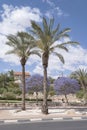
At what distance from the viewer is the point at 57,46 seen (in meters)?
33.6

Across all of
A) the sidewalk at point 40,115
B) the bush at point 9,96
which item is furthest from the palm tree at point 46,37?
the bush at point 9,96

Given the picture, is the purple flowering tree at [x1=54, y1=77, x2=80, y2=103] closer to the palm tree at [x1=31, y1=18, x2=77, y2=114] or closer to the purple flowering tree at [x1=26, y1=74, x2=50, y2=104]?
the purple flowering tree at [x1=26, y1=74, x2=50, y2=104]

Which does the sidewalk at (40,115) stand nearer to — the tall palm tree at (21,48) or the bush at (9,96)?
the tall palm tree at (21,48)

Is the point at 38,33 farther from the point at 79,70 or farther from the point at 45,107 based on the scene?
the point at 79,70

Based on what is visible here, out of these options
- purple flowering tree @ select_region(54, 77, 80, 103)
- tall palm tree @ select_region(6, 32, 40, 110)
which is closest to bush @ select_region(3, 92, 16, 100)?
purple flowering tree @ select_region(54, 77, 80, 103)

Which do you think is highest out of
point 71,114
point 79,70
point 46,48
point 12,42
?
point 79,70

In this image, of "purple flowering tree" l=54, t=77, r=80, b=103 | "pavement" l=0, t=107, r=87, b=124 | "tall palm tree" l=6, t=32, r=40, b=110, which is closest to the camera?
"pavement" l=0, t=107, r=87, b=124

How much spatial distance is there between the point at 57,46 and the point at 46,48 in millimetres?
1355

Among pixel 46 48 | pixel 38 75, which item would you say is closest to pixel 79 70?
pixel 38 75

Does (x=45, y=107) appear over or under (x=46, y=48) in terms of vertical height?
under

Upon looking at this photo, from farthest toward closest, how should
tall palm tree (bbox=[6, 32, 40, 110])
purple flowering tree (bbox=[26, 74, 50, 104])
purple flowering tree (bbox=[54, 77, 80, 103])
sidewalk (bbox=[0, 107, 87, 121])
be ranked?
purple flowering tree (bbox=[54, 77, 80, 103]) < purple flowering tree (bbox=[26, 74, 50, 104]) < tall palm tree (bbox=[6, 32, 40, 110]) < sidewalk (bbox=[0, 107, 87, 121])

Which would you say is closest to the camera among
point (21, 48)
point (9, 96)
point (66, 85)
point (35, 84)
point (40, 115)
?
point (40, 115)

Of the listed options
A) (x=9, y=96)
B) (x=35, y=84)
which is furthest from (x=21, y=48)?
(x=9, y=96)

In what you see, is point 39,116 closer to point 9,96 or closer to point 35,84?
point 35,84
